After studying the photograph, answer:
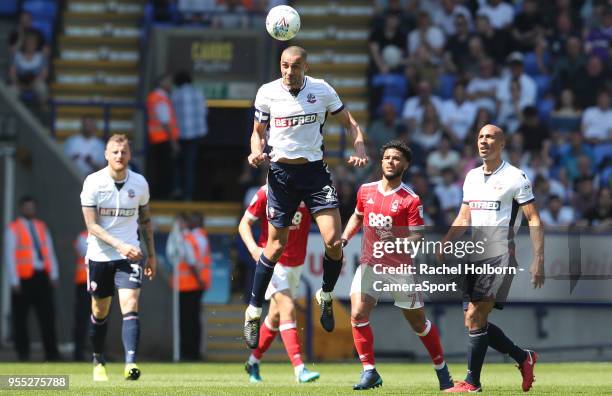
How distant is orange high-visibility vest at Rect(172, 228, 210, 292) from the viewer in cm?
2120

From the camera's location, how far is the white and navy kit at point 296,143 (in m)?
12.3

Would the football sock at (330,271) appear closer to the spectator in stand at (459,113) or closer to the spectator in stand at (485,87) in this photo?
the spectator in stand at (459,113)

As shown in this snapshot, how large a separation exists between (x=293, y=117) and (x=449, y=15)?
516 inches

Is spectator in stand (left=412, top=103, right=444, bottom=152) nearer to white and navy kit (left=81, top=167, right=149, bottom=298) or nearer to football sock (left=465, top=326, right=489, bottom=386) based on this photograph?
white and navy kit (left=81, top=167, right=149, bottom=298)

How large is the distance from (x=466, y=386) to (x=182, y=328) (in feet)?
30.4

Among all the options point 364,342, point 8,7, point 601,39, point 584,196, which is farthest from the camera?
point 8,7

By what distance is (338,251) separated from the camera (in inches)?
497

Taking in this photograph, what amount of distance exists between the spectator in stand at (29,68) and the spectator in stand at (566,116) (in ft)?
26.5

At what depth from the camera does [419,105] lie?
76.1 ft

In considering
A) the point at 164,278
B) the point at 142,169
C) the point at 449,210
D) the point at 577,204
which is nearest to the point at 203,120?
the point at 142,169

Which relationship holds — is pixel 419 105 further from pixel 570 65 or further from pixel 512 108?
pixel 570 65

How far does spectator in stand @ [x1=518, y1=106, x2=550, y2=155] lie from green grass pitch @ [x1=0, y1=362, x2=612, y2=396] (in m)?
4.08

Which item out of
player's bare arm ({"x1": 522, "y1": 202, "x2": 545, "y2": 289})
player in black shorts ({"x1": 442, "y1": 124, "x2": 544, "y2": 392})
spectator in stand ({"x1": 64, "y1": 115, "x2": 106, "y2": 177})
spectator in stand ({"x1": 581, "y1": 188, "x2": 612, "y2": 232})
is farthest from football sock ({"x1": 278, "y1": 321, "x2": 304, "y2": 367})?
spectator in stand ({"x1": 64, "y1": 115, "x2": 106, "y2": 177})

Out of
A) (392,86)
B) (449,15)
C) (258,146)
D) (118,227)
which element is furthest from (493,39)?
(258,146)
